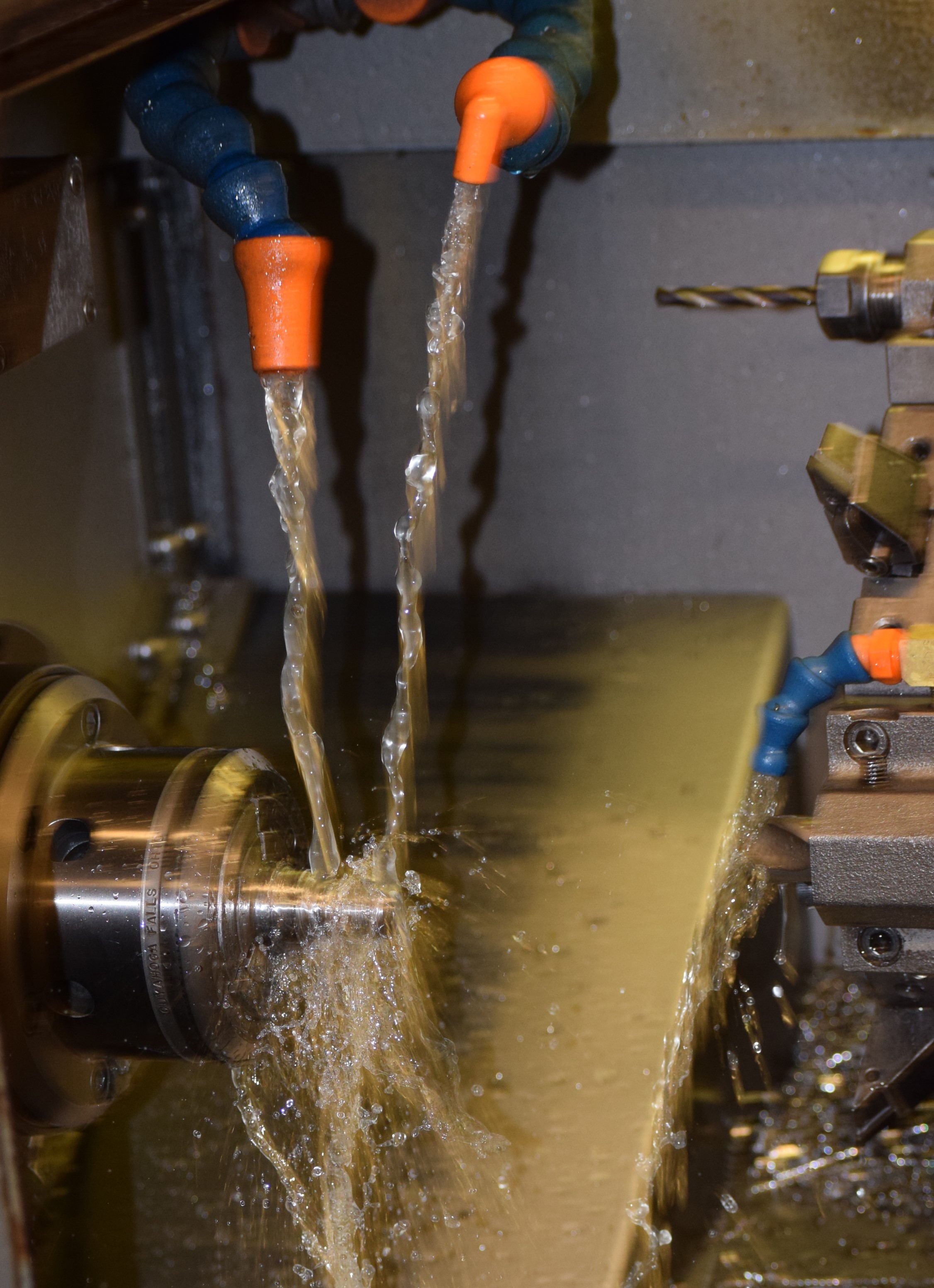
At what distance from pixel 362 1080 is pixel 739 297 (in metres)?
0.59

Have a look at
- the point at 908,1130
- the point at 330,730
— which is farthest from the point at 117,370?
the point at 908,1130

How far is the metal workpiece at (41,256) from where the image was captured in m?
0.65

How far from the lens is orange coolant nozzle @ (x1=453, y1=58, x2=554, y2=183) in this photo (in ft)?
2.30

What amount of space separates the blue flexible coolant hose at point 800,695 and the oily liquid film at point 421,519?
28 centimetres

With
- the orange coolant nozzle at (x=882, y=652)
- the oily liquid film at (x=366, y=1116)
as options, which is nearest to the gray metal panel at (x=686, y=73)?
the orange coolant nozzle at (x=882, y=652)

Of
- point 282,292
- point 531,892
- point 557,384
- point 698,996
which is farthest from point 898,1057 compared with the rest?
point 557,384

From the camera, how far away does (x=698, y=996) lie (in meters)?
0.93

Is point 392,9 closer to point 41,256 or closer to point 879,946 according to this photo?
point 41,256

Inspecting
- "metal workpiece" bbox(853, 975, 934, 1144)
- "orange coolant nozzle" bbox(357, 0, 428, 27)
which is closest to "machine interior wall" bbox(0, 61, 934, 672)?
"orange coolant nozzle" bbox(357, 0, 428, 27)

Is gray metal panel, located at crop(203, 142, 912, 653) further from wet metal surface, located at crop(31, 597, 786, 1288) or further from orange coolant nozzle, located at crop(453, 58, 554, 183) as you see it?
orange coolant nozzle, located at crop(453, 58, 554, 183)

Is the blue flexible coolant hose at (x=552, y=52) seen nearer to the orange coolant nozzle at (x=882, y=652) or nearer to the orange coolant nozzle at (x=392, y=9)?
the orange coolant nozzle at (x=392, y=9)

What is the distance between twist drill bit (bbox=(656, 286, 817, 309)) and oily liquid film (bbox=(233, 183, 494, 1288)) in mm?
156

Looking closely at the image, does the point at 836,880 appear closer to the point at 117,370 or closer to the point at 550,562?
the point at 550,562

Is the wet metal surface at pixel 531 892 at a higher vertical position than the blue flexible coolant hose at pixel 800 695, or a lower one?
lower
